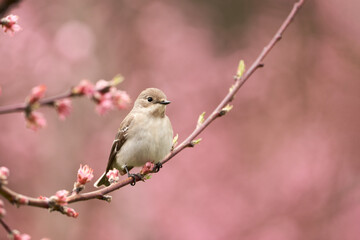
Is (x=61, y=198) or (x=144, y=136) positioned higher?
(x=144, y=136)

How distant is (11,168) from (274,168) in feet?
18.1

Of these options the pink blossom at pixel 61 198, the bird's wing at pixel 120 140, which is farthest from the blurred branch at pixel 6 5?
the bird's wing at pixel 120 140

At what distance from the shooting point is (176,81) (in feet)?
37.6

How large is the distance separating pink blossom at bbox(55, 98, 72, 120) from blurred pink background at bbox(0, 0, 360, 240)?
6.94 meters

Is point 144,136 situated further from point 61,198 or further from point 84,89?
point 84,89

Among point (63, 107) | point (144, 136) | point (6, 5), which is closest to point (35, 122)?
point (63, 107)

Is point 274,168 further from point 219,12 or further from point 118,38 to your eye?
point 219,12

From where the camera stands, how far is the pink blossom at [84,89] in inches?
58.1

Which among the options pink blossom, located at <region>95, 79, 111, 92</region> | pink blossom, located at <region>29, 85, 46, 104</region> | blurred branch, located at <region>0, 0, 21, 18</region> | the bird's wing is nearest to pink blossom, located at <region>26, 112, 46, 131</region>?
pink blossom, located at <region>29, 85, 46, 104</region>

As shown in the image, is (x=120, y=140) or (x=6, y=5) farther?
(x=120, y=140)

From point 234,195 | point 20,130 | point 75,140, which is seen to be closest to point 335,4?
point 234,195

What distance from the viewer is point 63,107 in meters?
1.51

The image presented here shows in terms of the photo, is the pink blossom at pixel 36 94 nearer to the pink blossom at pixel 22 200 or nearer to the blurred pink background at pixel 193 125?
the pink blossom at pixel 22 200

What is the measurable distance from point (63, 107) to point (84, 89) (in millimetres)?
91
